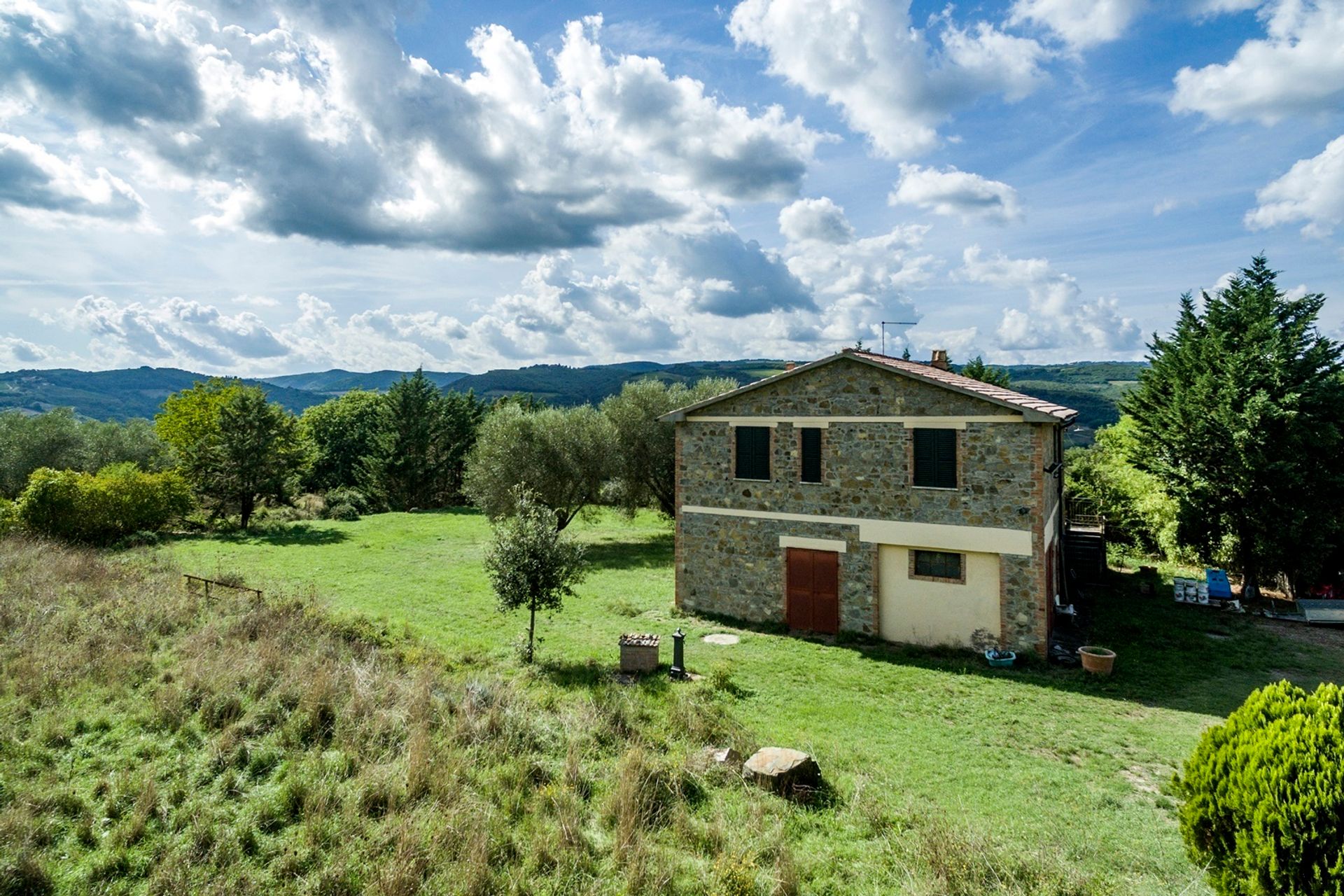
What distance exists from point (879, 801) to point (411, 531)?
30.4 meters

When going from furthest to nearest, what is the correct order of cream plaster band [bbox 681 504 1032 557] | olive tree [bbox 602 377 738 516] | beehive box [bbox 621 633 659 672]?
olive tree [bbox 602 377 738 516], cream plaster band [bbox 681 504 1032 557], beehive box [bbox 621 633 659 672]

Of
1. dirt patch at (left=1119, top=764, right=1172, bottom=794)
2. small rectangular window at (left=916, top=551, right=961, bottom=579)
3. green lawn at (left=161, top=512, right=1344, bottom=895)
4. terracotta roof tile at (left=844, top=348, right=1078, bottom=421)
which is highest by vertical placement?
terracotta roof tile at (left=844, top=348, right=1078, bottom=421)

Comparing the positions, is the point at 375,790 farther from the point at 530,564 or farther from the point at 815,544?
the point at 815,544

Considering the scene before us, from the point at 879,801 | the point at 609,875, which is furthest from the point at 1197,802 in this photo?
the point at 609,875

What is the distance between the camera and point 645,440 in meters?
31.4

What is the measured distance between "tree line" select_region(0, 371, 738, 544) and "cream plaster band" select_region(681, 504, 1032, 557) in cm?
861

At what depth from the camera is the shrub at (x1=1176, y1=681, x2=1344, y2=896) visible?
4918 millimetres

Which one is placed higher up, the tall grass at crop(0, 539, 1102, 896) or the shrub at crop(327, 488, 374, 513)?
the shrub at crop(327, 488, 374, 513)

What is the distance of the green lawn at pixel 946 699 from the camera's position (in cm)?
730

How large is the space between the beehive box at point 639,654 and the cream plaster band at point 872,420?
267 inches

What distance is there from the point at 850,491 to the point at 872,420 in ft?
6.08

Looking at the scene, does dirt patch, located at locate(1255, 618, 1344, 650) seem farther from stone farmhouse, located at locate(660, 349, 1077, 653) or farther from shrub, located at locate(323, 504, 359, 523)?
shrub, located at locate(323, 504, 359, 523)

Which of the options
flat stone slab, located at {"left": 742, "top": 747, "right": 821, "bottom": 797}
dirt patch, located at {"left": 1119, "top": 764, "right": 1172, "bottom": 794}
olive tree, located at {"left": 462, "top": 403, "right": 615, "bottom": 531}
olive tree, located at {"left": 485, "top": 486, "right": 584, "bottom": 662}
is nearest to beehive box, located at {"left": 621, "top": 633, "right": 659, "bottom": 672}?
olive tree, located at {"left": 485, "top": 486, "right": 584, "bottom": 662}

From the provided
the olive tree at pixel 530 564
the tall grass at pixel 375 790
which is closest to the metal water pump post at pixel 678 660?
the tall grass at pixel 375 790
